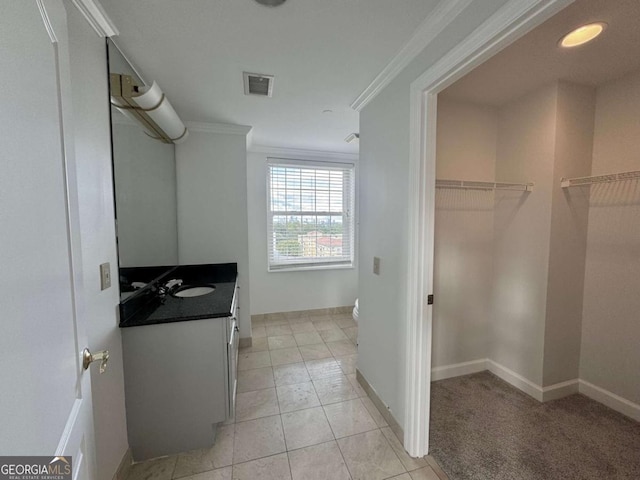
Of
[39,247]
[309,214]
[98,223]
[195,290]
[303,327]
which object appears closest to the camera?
[39,247]

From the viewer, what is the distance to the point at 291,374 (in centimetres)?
246

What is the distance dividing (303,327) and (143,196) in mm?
2414

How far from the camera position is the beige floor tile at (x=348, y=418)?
1787 millimetres

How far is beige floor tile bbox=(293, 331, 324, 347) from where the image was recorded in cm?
309

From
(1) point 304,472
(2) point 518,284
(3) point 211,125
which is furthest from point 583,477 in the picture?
(3) point 211,125

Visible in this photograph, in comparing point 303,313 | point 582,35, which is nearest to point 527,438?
point 582,35

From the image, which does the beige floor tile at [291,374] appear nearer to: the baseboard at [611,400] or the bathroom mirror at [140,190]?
the bathroom mirror at [140,190]

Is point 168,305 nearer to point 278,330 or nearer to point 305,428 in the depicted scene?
point 305,428

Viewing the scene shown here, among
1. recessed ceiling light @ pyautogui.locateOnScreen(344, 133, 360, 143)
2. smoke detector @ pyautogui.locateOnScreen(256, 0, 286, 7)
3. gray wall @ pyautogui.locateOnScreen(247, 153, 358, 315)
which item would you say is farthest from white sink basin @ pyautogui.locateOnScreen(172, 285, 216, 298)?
recessed ceiling light @ pyautogui.locateOnScreen(344, 133, 360, 143)

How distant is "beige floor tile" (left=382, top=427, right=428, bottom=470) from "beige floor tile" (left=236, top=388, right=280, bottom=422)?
810 millimetres

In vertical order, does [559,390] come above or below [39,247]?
below

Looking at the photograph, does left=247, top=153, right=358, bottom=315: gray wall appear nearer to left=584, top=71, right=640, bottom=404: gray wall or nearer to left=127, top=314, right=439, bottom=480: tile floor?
left=127, top=314, right=439, bottom=480: tile floor

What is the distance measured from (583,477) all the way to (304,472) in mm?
1532

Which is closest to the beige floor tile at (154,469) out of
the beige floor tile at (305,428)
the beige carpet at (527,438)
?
the beige floor tile at (305,428)
